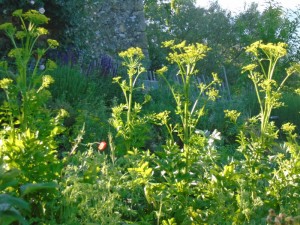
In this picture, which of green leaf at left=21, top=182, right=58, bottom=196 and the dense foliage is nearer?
→ green leaf at left=21, top=182, right=58, bottom=196

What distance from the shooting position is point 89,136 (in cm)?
521

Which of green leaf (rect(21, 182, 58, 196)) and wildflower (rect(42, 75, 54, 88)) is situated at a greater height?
wildflower (rect(42, 75, 54, 88))

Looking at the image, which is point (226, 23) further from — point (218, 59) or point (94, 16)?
point (94, 16)

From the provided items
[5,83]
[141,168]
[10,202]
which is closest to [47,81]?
[5,83]

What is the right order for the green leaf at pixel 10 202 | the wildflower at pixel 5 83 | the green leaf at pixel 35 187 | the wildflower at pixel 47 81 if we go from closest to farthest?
the green leaf at pixel 10 202, the green leaf at pixel 35 187, the wildflower at pixel 5 83, the wildflower at pixel 47 81

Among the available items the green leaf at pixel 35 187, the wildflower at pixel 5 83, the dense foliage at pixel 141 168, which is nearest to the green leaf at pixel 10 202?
the dense foliage at pixel 141 168

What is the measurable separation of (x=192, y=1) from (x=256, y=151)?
18482mm

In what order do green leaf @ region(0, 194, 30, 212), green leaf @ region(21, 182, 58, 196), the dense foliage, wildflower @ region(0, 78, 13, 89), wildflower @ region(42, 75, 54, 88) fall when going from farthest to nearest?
wildflower @ region(42, 75, 54, 88) < wildflower @ region(0, 78, 13, 89) < the dense foliage < green leaf @ region(21, 182, 58, 196) < green leaf @ region(0, 194, 30, 212)

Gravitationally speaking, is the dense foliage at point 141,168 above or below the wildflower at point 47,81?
below

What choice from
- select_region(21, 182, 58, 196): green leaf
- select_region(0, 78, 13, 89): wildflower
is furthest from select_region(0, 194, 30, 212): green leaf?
select_region(0, 78, 13, 89): wildflower

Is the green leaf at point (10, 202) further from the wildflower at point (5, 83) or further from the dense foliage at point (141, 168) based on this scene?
the wildflower at point (5, 83)

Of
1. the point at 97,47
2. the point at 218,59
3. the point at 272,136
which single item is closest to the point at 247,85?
the point at 97,47

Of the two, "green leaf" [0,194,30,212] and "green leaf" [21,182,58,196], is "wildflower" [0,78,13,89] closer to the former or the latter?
"green leaf" [21,182,58,196]

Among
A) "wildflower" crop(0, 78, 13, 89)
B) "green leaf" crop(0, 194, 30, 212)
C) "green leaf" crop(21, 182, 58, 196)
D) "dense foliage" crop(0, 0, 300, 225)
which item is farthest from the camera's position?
"wildflower" crop(0, 78, 13, 89)
